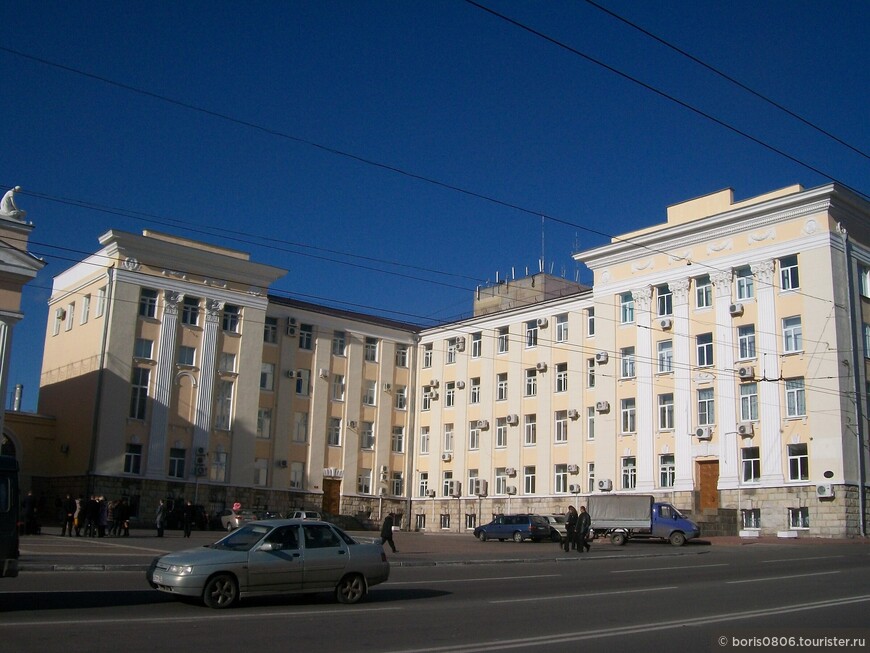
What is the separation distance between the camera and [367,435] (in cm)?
5378

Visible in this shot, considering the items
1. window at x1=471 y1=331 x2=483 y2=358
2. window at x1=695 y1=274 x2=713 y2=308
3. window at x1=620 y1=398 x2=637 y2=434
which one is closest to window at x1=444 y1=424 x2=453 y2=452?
window at x1=471 y1=331 x2=483 y2=358

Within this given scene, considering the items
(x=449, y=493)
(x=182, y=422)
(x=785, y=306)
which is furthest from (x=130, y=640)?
(x=449, y=493)

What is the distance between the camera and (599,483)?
145 feet

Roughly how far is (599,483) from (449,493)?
11.8m

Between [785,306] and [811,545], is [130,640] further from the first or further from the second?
[785,306]

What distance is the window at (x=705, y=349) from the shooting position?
1640 inches

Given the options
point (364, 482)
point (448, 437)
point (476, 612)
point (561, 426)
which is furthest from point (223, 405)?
point (476, 612)

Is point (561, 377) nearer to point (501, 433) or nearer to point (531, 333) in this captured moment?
point (531, 333)

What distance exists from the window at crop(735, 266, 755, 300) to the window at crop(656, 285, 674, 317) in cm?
354

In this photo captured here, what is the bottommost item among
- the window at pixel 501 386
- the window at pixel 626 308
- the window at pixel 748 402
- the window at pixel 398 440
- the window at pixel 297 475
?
the window at pixel 297 475

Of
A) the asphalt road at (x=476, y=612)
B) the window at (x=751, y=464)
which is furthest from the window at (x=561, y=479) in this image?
the asphalt road at (x=476, y=612)

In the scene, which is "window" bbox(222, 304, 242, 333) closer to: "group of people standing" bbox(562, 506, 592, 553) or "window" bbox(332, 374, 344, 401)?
"window" bbox(332, 374, 344, 401)

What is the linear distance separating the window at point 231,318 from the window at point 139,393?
16.4 feet

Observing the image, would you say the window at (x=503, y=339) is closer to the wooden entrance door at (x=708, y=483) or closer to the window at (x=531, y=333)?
the window at (x=531, y=333)
